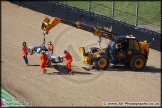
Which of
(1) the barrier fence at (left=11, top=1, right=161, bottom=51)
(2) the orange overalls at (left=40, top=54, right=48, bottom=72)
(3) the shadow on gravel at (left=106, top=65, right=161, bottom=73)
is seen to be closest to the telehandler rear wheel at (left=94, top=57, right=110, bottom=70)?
(3) the shadow on gravel at (left=106, top=65, right=161, bottom=73)

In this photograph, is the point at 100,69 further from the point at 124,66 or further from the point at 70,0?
the point at 70,0

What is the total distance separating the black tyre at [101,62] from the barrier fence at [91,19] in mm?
6724

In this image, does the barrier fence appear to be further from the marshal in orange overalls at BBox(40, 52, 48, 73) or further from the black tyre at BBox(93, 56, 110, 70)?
the marshal in orange overalls at BBox(40, 52, 48, 73)

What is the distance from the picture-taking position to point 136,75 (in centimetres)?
1883

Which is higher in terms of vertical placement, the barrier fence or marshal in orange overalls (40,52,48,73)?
the barrier fence

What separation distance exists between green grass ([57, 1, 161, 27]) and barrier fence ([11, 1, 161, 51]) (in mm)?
2210

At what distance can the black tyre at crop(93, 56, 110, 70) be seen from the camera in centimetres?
1870

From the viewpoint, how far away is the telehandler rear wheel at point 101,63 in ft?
61.4

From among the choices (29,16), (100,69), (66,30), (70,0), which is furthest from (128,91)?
(70,0)

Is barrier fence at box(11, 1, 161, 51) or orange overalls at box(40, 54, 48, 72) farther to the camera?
barrier fence at box(11, 1, 161, 51)

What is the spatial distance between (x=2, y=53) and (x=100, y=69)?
19.4ft

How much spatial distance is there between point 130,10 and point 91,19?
665cm

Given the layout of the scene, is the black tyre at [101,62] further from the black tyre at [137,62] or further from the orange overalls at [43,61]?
the orange overalls at [43,61]

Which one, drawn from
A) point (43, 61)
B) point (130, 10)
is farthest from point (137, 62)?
point (130, 10)
